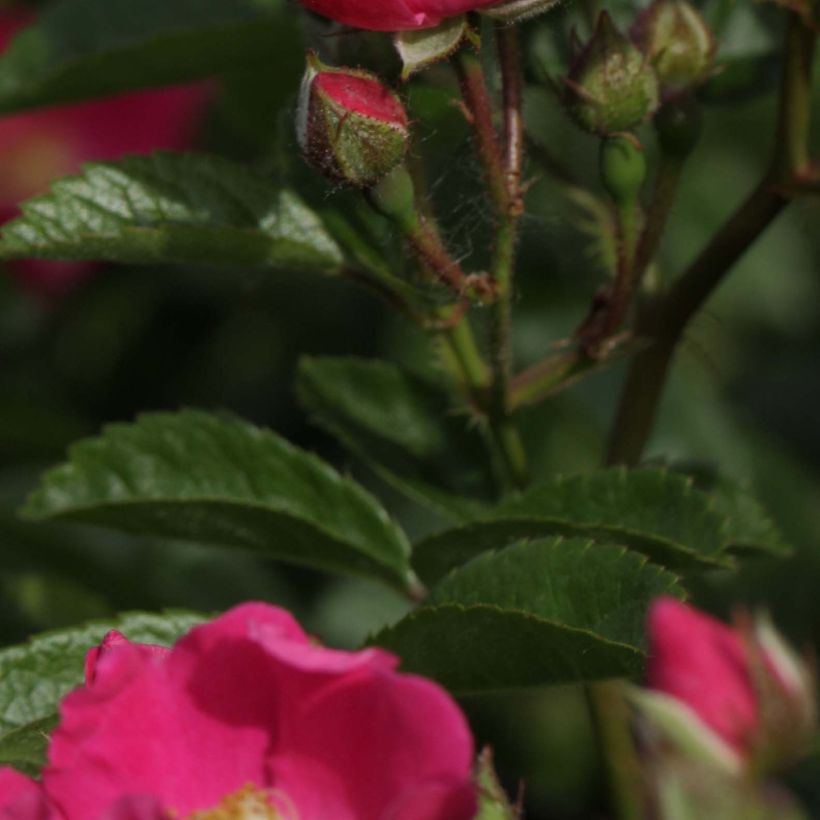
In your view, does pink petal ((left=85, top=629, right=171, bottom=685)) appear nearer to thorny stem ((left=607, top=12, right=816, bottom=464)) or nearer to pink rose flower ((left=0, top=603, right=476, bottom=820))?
pink rose flower ((left=0, top=603, right=476, bottom=820))

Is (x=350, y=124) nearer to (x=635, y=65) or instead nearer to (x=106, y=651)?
(x=635, y=65)

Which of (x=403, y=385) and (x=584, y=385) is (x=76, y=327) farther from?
(x=403, y=385)

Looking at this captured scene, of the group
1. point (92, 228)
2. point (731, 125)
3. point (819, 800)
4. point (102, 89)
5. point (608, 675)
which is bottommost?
point (731, 125)

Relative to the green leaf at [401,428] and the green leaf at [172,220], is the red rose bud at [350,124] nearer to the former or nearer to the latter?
the green leaf at [172,220]

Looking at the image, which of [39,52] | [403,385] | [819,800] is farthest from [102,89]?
[819,800]

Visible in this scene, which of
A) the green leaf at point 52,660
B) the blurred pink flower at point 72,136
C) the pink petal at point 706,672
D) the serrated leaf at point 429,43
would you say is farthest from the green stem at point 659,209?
the blurred pink flower at point 72,136

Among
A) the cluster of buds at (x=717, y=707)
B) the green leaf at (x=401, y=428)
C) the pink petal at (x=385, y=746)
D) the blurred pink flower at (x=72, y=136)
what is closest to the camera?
the cluster of buds at (x=717, y=707)
